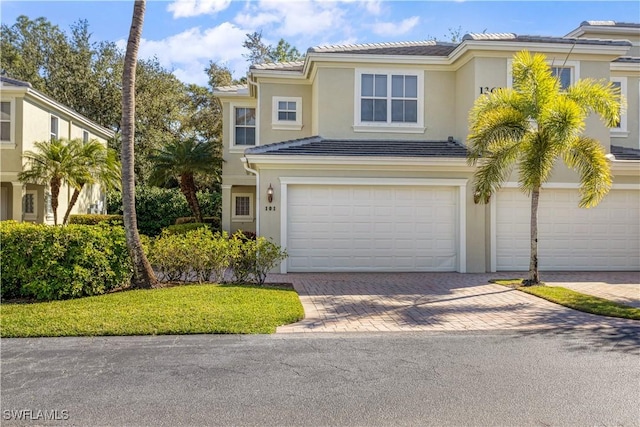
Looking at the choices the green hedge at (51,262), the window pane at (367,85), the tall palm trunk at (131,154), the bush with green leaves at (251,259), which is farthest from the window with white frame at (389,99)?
the green hedge at (51,262)

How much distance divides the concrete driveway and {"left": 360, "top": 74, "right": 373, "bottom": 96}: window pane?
560cm

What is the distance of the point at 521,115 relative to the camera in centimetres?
1073

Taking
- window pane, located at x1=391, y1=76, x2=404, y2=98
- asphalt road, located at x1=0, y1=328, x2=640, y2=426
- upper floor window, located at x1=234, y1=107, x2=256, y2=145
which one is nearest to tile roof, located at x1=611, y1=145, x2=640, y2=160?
window pane, located at x1=391, y1=76, x2=404, y2=98

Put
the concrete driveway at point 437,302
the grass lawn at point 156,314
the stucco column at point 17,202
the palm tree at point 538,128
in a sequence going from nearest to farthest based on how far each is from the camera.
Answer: the grass lawn at point 156,314, the concrete driveway at point 437,302, the palm tree at point 538,128, the stucco column at point 17,202

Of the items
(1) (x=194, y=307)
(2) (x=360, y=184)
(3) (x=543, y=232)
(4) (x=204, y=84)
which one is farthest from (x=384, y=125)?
(4) (x=204, y=84)

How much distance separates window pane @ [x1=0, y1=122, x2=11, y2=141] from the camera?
17.3 meters

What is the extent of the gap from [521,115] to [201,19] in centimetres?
835

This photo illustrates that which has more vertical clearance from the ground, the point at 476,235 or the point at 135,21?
the point at 135,21

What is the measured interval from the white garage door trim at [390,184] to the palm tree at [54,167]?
9.31 m

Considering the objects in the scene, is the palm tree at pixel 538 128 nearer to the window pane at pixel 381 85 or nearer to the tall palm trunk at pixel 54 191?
the window pane at pixel 381 85

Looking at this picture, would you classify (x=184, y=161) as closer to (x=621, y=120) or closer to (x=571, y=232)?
(x=571, y=232)

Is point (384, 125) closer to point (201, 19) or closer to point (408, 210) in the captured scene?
point (408, 210)

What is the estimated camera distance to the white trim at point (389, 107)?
14.6 meters

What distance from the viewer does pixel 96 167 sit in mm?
18469
